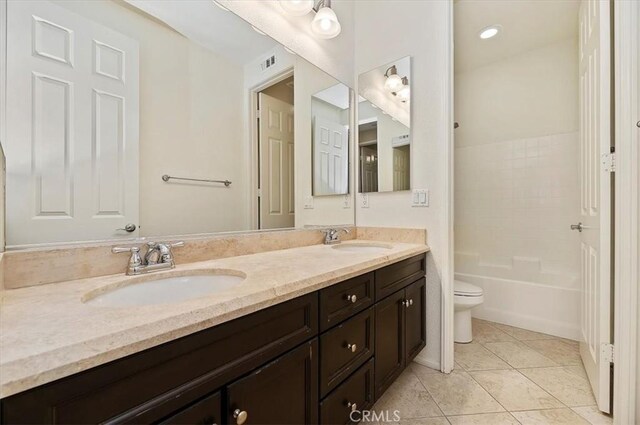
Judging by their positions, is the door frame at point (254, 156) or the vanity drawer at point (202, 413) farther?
the door frame at point (254, 156)

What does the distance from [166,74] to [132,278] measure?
0.78 m

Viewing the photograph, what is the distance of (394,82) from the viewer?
192cm

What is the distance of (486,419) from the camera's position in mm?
1311

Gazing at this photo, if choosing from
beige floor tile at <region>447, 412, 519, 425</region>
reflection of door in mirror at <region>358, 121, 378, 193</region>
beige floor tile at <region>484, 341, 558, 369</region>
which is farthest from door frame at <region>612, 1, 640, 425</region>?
reflection of door in mirror at <region>358, 121, 378, 193</region>

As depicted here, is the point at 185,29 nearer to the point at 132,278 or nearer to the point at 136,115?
the point at 136,115

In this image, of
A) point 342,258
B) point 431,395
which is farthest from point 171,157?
point 431,395

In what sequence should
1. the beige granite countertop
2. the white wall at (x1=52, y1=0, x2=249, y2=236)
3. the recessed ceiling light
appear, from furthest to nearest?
the recessed ceiling light, the white wall at (x1=52, y1=0, x2=249, y2=236), the beige granite countertop

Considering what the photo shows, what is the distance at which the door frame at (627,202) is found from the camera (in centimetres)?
120

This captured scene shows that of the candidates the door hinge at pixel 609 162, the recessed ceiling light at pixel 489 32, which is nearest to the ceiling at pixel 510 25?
the recessed ceiling light at pixel 489 32

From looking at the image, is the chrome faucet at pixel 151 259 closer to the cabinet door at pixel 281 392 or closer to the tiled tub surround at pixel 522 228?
the cabinet door at pixel 281 392

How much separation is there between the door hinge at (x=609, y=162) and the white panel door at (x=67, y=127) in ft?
6.60

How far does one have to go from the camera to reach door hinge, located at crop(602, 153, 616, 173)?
127 centimetres

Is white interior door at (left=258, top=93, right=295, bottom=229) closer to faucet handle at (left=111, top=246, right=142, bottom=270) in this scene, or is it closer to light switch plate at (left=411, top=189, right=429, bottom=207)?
faucet handle at (left=111, top=246, right=142, bottom=270)

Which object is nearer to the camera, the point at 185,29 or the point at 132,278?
the point at 132,278
